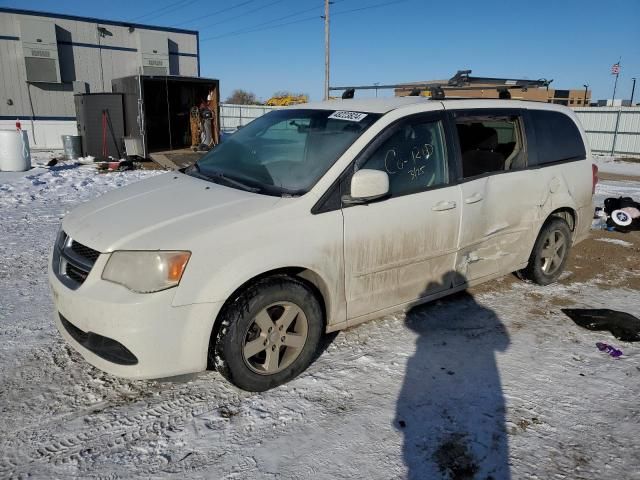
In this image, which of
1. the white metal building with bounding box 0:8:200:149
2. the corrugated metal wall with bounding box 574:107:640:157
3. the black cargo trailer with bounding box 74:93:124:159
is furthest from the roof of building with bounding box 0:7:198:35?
the corrugated metal wall with bounding box 574:107:640:157

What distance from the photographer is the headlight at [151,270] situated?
100 inches

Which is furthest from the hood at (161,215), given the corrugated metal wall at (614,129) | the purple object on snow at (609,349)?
the corrugated metal wall at (614,129)

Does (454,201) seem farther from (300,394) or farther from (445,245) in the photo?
(300,394)

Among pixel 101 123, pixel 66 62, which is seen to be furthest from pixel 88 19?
pixel 101 123

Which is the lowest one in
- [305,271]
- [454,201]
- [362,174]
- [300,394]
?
[300,394]

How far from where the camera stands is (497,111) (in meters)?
4.23

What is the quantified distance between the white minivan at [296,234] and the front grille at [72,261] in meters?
0.01

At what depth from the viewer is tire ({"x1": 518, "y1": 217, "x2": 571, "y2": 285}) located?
468 cm

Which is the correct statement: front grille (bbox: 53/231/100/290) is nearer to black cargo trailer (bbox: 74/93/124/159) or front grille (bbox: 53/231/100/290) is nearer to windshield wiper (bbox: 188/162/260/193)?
windshield wiper (bbox: 188/162/260/193)

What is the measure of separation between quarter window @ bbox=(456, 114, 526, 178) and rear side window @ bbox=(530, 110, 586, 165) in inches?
9.9

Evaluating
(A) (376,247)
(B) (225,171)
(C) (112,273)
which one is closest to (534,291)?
(A) (376,247)

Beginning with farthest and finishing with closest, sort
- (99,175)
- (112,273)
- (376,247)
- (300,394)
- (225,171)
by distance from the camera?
(99,175) → (225,171) → (376,247) → (300,394) → (112,273)

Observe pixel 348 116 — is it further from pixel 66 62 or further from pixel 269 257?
pixel 66 62

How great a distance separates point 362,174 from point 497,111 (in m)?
1.95
